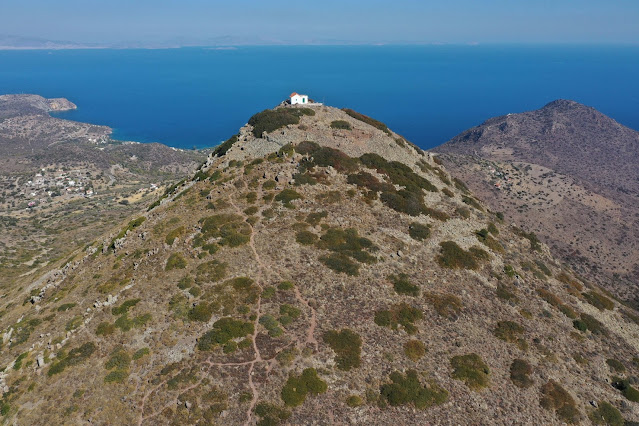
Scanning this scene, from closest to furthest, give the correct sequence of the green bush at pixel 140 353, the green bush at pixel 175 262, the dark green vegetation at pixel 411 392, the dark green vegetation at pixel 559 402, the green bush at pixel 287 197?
the dark green vegetation at pixel 411 392, the green bush at pixel 140 353, the dark green vegetation at pixel 559 402, the green bush at pixel 175 262, the green bush at pixel 287 197

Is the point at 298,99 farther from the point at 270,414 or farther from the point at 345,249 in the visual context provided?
the point at 270,414

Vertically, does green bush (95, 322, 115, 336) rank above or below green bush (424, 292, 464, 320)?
above

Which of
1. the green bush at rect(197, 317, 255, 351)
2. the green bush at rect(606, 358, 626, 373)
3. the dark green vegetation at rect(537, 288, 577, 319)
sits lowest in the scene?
the green bush at rect(606, 358, 626, 373)

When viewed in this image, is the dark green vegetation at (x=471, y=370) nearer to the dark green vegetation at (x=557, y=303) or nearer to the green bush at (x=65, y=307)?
the dark green vegetation at (x=557, y=303)

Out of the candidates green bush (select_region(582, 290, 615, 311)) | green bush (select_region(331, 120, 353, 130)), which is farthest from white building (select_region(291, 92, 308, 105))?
green bush (select_region(582, 290, 615, 311))

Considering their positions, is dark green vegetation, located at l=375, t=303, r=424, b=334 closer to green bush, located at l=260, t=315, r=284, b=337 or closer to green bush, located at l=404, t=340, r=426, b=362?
green bush, located at l=404, t=340, r=426, b=362

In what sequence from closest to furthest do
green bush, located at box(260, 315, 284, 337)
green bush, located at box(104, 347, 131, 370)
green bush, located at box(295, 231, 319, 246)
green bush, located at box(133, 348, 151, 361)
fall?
green bush, located at box(104, 347, 131, 370) → green bush, located at box(133, 348, 151, 361) → green bush, located at box(260, 315, 284, 337) → green bush, located at box(295, 231, 319, 246)

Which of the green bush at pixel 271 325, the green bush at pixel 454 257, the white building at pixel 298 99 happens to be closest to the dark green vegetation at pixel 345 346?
the green bush at pixel 271 325
